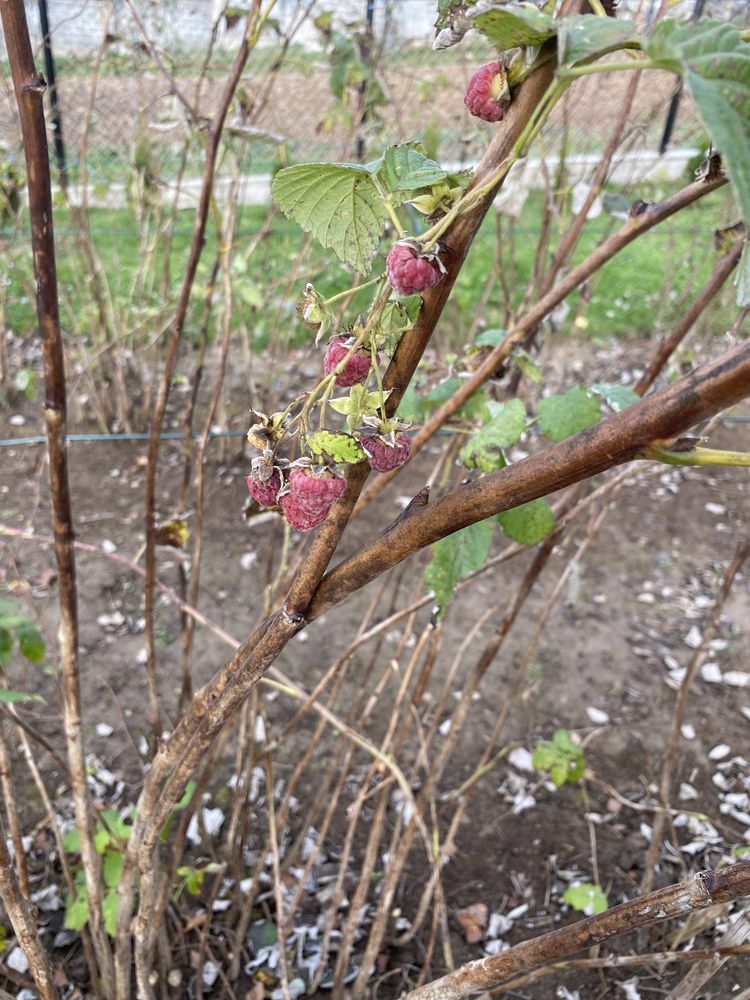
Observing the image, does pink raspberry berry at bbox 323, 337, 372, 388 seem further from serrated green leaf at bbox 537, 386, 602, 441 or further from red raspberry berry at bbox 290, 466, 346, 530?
serrated green leaf at bbox 537, 386, 602, 441

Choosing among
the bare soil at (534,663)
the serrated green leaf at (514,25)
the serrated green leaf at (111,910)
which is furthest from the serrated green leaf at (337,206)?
the serrated green leaf at (111,910)

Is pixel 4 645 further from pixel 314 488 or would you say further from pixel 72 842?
pixel 314 488

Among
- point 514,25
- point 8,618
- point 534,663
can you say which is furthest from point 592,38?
point 534,663

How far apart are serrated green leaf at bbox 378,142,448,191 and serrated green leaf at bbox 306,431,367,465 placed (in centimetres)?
14

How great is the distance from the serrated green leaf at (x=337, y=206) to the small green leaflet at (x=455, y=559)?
14.5 inches

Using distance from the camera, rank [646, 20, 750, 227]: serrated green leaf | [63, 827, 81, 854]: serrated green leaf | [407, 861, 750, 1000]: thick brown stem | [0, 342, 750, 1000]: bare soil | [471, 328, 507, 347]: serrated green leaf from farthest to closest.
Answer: [0, 342, 750, 1000]: bare soil, [63, 827, 81, 854]: serrated green leaf, [471, 328, 507, 347]: serrated green leaf, [407, 861, 750, 1000]: thick brown stem, [646, 20, 750, 227]: serrated green leaf

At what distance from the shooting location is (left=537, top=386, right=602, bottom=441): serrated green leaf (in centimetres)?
85

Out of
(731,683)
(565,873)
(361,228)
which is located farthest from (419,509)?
(731,683)

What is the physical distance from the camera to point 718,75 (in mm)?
284

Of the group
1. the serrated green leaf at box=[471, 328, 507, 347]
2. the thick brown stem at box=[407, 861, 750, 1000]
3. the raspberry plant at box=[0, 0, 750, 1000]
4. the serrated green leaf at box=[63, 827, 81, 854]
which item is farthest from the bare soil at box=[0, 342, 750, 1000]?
the thick brown stem at box=[407, 861, 750, 1000]

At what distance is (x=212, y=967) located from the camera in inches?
52.3

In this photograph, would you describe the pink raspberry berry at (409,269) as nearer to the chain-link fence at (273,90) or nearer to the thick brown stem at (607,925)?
the thick brown stem at (607,925)

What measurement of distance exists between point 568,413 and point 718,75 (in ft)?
1.93

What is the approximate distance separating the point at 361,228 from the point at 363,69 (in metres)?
1.56
